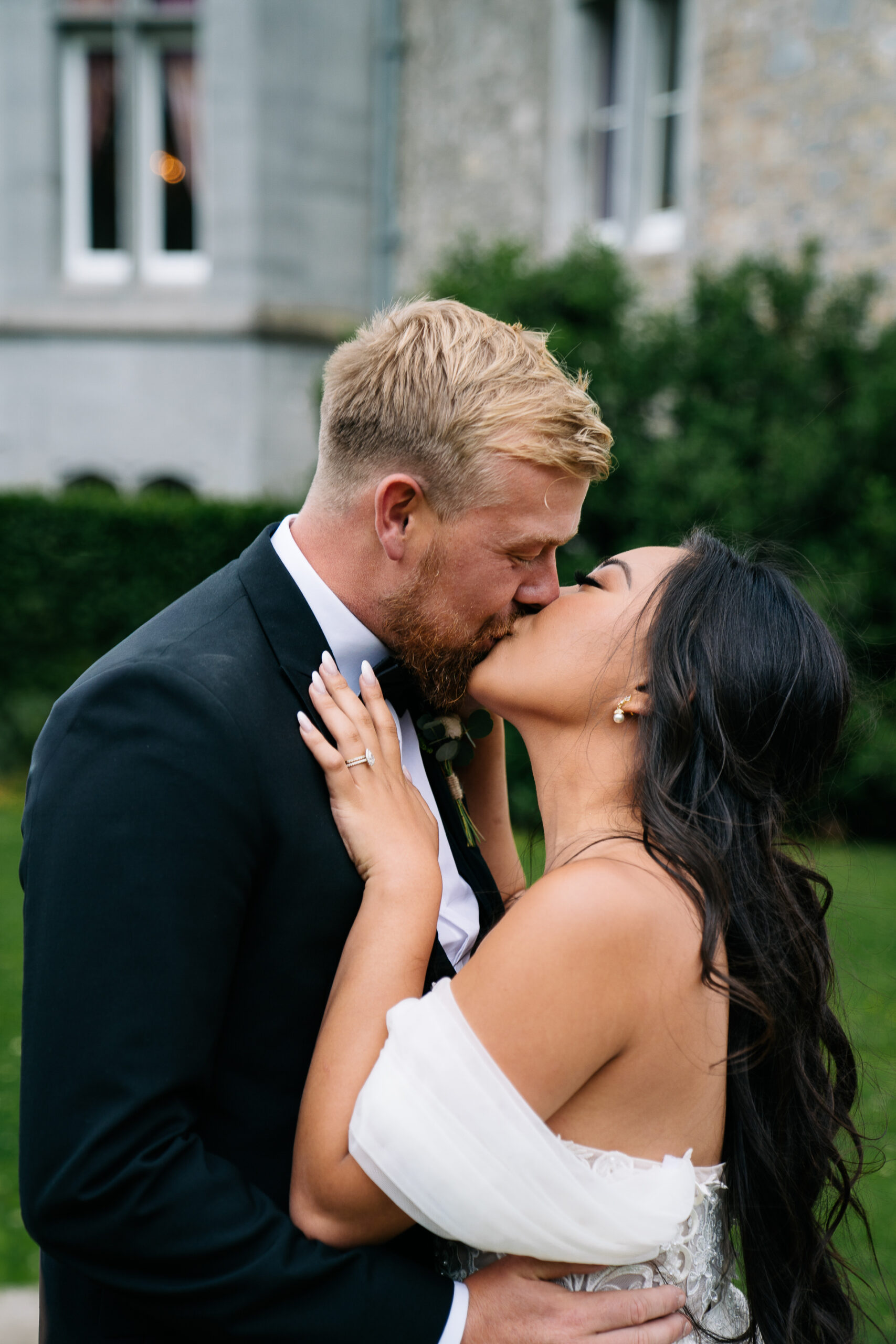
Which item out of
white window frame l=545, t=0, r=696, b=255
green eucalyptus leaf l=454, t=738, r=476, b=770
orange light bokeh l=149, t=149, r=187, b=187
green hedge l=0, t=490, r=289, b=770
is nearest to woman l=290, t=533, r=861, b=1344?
green eucalyptus leaf l=454, t=738, r=476, b=770

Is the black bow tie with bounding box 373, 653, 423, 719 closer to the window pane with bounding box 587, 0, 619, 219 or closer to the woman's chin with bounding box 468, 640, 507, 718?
the woman's chin with bounding box 468, 640, 507, 718

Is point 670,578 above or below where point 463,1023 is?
above

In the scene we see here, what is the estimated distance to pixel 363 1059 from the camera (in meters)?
1.93

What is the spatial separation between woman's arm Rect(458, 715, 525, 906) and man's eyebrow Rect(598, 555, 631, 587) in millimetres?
560

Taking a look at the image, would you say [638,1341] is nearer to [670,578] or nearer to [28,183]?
[670,578]

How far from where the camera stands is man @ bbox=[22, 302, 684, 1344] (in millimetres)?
1743

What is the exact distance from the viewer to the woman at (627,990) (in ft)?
6.23

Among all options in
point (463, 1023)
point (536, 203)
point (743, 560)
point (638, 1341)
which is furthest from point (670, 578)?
point (536, 203)

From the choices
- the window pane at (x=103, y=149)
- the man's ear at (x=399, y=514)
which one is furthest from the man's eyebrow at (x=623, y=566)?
the window pane at (x=103, y=149)

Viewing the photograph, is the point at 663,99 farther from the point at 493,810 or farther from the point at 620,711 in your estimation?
the point at 620,711

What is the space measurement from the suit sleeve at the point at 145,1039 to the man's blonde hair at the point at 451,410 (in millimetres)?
678

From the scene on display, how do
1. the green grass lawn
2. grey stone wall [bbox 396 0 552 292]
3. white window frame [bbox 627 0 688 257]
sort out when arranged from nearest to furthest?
the green grass lawn → white window frame [bbox 627 0 688 257] → grey stone wall [bbox 396 0 552 292]

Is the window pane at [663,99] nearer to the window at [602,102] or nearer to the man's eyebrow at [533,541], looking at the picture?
the window at [602,102]

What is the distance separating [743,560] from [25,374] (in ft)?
39.5
